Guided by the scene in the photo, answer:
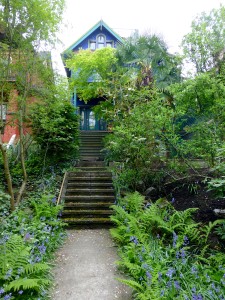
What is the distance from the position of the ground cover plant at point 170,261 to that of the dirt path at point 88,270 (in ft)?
0.80

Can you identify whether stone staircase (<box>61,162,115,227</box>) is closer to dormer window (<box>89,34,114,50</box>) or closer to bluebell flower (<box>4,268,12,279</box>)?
bluebell flower (<box>4,268,12,279</box>)

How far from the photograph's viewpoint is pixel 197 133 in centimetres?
643

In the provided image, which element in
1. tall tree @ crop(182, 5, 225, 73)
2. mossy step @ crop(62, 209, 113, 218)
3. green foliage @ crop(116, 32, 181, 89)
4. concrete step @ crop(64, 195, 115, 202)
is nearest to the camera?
mossy step @ crop(62, 209, 113, 218)

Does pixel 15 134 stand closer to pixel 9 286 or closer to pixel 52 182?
pixel 52 182

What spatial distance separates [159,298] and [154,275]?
0.45 m

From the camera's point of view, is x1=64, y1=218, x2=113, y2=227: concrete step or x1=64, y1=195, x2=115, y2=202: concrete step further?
x1=64, y1=195, x2=115, y2=202: concrete step

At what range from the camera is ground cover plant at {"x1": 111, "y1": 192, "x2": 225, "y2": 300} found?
3.04 metres

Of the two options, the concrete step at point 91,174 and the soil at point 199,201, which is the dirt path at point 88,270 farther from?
the concrete step at point 91,174

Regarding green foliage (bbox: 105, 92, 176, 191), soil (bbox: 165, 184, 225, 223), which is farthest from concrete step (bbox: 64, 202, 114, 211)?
soil (bbox: 165, 184, 225, 223)

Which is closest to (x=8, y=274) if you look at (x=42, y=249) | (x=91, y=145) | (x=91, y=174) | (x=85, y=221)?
(x=42, y=249)

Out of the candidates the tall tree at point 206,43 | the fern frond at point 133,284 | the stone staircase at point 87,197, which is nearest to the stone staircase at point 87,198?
the stone staircase at point 87,197

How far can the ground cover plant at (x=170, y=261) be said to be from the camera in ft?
9.96

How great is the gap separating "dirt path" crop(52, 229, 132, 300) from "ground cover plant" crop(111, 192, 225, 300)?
0.24 meters

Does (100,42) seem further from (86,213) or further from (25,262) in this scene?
(25,262)
